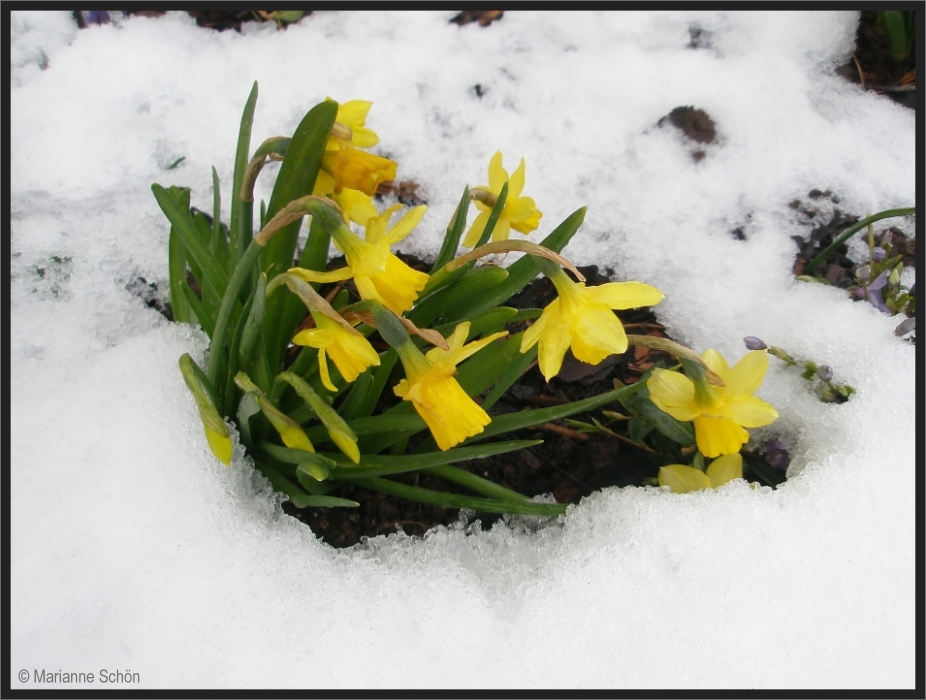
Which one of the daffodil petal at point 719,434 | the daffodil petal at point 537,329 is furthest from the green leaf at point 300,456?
the daffodil petal at point 719,434

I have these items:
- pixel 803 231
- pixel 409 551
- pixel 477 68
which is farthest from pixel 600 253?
pixel 409 551

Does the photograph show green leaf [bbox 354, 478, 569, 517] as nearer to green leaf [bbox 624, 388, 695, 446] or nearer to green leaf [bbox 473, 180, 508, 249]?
green leaf [bbox 624, 388, 695, 446]

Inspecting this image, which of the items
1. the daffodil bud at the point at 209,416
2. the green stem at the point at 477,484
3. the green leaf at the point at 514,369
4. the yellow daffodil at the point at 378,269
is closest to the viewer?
the yellow daffodil at the point at 378,269

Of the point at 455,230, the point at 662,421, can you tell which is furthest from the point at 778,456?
the point at 455,230

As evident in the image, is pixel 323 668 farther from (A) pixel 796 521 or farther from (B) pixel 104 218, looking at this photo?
(B) pixel 104 218

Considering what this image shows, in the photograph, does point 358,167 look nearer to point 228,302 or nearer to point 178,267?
point 228,302

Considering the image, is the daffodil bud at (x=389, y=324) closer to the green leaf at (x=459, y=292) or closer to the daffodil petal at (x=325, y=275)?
the daffodil petal at (x=325, y=275)

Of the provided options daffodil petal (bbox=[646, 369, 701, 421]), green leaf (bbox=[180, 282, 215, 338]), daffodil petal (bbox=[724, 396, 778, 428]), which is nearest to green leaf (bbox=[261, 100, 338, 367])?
green leaf (bbox=[180, 282, 215, 338])
